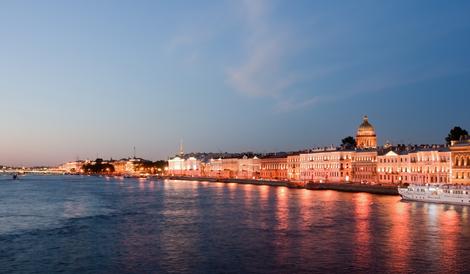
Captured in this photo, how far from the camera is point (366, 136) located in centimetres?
8319

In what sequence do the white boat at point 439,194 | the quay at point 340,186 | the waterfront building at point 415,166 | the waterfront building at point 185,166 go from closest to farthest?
1. the white boat at point 439,194
2. the quay at point 340,186
3. the waterfront building at point 415,166
4. the waterfront building at point 185,166

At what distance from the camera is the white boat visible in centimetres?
4008


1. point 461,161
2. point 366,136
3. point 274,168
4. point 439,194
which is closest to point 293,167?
point 274,168

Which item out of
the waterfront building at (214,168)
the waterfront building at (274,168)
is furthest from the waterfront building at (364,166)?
the waterfront building at (214,168)

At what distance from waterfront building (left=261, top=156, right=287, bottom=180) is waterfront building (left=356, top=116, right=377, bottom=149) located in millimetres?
12866

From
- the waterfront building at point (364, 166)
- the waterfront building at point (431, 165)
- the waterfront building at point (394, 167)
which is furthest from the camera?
the waterfront building at point (364, 166)

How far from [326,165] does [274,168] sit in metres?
17.3

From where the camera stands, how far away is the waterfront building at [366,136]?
82875mm

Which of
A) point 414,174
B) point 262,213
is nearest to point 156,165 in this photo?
point 414,174

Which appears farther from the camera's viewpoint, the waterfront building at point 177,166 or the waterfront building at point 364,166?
the waterfront building at point 177,166

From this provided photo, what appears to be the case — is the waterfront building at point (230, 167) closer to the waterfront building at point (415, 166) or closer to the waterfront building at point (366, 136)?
the waterfront building at point (366, 136)

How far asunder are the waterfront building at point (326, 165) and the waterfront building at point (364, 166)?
1104mm

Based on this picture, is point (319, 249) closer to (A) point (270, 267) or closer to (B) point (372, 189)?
(A) point (270, 267)

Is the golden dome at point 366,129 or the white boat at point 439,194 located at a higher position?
the golden dome at point 366,129
